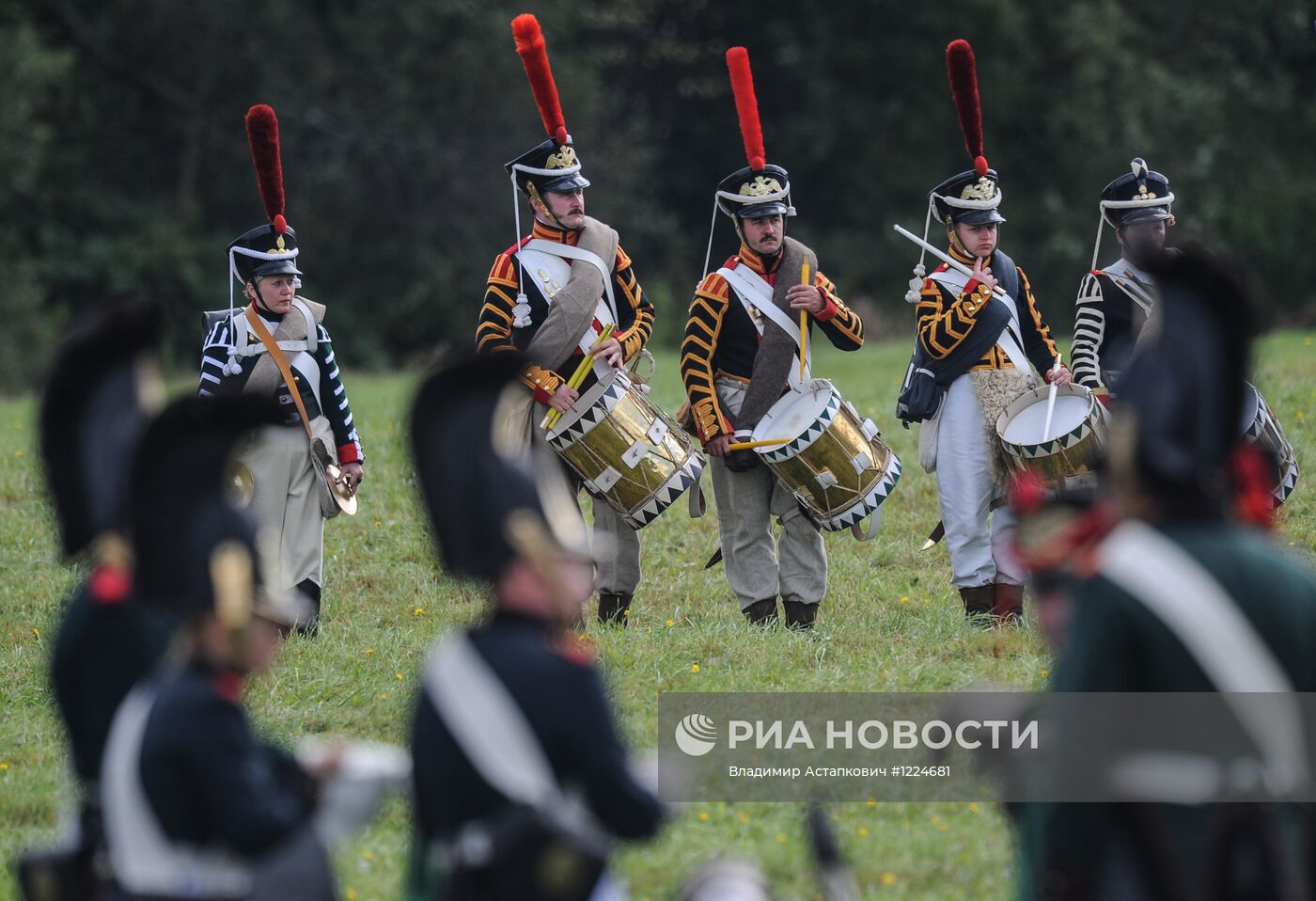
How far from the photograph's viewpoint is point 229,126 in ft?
104

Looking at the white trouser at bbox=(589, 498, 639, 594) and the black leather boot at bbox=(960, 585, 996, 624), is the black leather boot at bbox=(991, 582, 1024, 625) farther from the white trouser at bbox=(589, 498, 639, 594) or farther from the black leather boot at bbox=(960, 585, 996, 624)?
the white trouser at bbox=(589, 498, 639, 594)

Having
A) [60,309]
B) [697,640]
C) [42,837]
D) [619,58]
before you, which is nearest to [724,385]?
[697,640]

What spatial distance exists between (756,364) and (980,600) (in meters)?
1.57

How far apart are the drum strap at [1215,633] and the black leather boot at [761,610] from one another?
5.71 m

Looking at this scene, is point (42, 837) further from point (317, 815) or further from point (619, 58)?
point (619, 58)

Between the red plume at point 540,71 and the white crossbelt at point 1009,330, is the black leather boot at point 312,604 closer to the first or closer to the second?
the red plume at point 540,71

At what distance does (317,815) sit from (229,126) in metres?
28.5

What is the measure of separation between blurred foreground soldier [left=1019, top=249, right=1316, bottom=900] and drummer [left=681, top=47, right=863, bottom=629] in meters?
5.23

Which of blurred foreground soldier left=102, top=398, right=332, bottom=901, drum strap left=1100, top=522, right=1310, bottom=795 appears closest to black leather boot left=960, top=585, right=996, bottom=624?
drum strap left=1100, top=522, right=1310, bottom=795

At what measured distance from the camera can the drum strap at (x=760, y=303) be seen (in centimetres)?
945

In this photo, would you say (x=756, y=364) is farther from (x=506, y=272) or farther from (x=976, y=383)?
(x=506, y=272)

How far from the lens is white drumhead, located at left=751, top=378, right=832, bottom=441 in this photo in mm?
9215

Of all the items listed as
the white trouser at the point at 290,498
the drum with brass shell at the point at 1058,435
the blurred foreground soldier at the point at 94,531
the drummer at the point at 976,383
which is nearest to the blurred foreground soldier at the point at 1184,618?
the blurred foreground soldier at the point at 94,531

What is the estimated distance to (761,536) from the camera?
9.65 meters
